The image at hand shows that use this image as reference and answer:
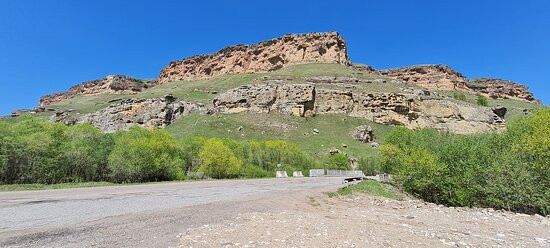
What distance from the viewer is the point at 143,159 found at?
44375mm

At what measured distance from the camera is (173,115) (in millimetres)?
127750

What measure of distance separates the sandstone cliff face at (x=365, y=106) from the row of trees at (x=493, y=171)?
84.7 meters

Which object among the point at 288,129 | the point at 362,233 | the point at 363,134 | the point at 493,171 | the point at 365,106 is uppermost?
the point at 365,106

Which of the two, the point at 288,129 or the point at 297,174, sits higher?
the point at 288,129

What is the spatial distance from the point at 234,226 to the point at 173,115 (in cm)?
12340

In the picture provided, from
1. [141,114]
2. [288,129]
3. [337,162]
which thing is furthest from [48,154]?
[141,114]

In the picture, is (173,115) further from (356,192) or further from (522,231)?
(522,231)

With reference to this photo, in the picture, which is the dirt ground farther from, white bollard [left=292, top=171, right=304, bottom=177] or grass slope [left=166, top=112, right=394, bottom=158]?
grass slope [left=166, top=112, right=394, bottom=158]

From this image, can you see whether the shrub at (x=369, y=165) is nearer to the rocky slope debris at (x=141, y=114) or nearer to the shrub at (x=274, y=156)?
the shrub at (x=274, y=156)

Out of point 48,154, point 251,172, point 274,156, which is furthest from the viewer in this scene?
point 274,156

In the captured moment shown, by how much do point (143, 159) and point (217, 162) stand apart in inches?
532

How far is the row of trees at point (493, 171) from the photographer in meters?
20.0

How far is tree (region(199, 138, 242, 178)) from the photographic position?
5472 cm

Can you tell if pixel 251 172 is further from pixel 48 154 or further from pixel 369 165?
pixel 369 165
